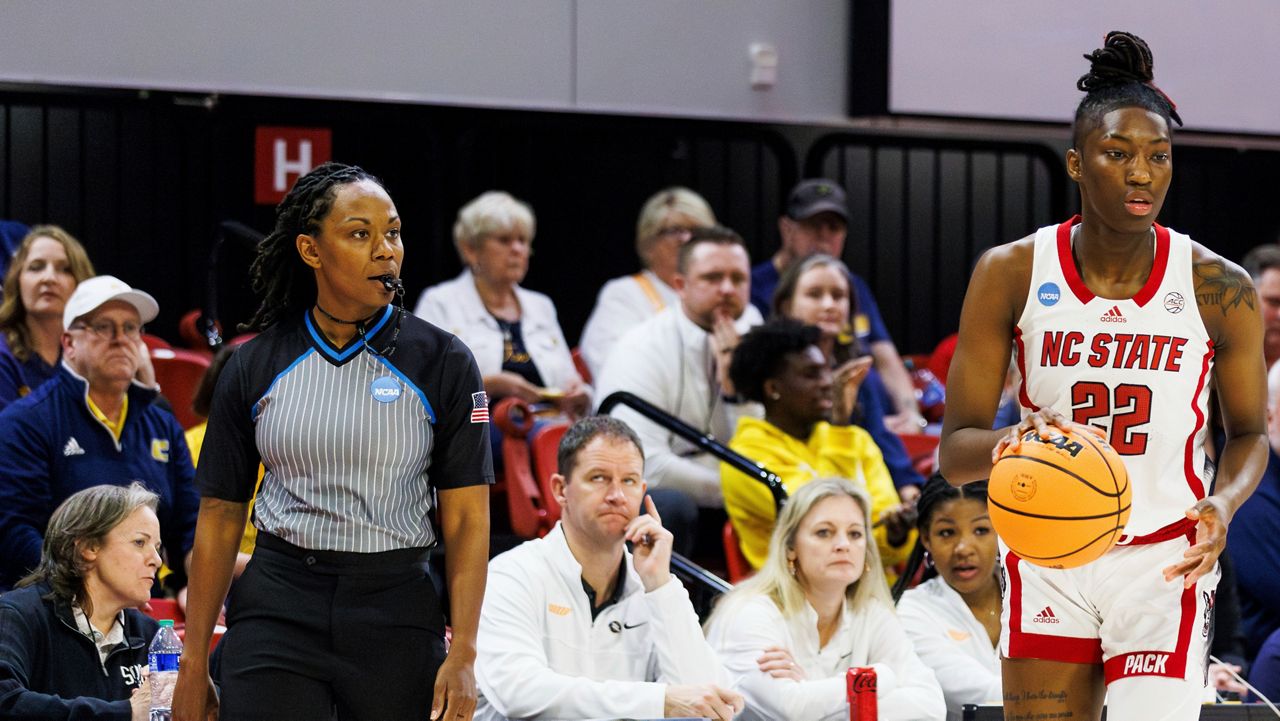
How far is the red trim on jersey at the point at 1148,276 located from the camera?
3166mm

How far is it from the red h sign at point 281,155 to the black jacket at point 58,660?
3.54 meters

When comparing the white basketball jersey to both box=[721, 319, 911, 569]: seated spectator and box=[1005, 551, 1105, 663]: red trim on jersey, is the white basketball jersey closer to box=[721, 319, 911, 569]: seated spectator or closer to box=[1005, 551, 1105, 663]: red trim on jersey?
box=[1005, 551, 1105, 663]: red trim on jersey

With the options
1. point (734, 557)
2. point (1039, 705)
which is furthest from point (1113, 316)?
point (734, 557)

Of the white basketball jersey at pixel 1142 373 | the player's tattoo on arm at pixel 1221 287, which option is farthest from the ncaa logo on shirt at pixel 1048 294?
the player's tattoo on arm at pixel 1221 287

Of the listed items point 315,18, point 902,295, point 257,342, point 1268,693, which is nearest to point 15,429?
point 257,342

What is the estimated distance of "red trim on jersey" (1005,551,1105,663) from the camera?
3.13 meters

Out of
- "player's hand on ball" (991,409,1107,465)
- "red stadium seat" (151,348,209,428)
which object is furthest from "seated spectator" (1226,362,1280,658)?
"red stadium seat" (151,348,209,428)

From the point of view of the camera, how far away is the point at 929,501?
539cm

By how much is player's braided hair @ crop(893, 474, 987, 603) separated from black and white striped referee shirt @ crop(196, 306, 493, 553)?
2.30 m

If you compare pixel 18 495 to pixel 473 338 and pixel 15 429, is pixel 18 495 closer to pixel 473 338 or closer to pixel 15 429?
pixel 15 429

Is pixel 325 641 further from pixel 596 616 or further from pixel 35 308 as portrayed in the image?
pixel 35 308

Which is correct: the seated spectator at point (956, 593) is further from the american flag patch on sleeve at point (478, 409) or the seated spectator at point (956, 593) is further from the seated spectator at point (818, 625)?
the american flag patch on sleeve at point (478, 409)

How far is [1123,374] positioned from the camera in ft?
10.3

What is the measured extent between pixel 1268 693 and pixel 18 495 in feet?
13.8
